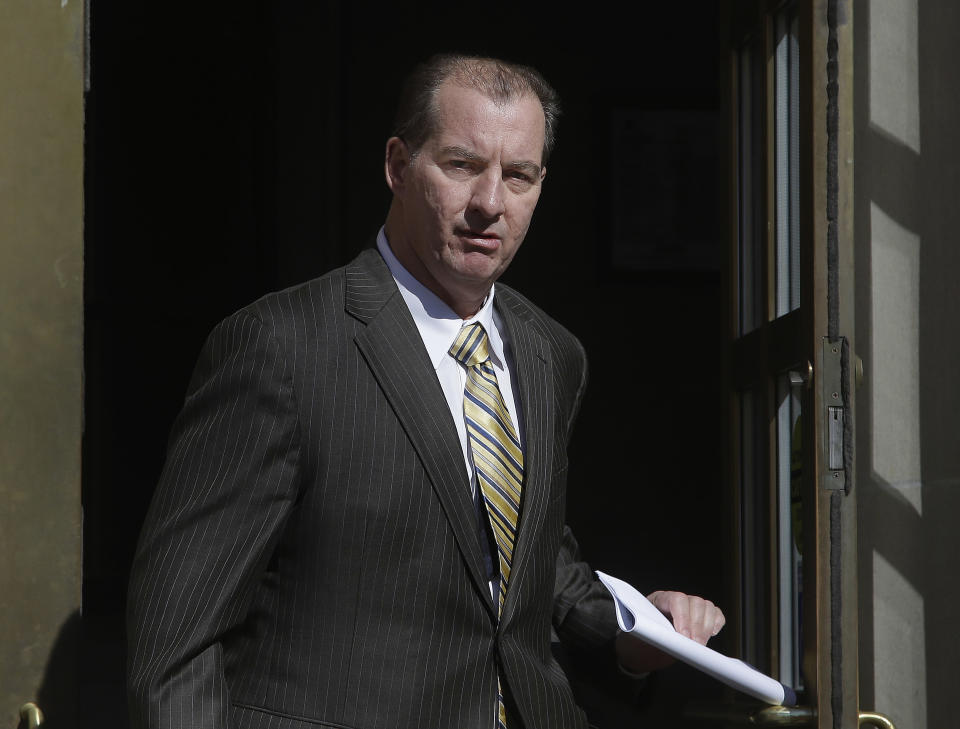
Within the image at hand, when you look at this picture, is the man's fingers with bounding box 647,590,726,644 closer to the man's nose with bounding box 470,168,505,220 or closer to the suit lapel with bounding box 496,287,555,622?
the suit lapel with bounding box 496,287,555,622

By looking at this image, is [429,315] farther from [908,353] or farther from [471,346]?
[908,353]

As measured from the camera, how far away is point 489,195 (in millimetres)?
1982

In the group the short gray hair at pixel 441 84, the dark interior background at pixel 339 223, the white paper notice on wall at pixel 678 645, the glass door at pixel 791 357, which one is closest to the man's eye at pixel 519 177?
the short gray hair at pixel 441 84

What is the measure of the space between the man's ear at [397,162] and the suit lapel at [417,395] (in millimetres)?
176

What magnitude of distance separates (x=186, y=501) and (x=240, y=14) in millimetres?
3700

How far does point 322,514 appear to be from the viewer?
1.84 meters

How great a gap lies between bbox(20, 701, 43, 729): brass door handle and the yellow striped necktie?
0.77 metres

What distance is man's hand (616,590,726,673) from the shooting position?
2160 mm

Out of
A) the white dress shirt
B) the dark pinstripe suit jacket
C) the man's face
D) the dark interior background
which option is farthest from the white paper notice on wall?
the dark interior background

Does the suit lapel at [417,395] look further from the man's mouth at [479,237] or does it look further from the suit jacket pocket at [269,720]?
A: the suit jacket pocket at [269,720]

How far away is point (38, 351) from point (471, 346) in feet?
2.39

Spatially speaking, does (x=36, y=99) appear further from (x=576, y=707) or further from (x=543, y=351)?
(x=576, y=707)

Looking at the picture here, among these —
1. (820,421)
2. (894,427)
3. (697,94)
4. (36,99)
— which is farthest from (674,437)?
(36,99)

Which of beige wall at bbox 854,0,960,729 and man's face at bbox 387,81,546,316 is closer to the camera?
man's face at bbox 387,81,546,316
